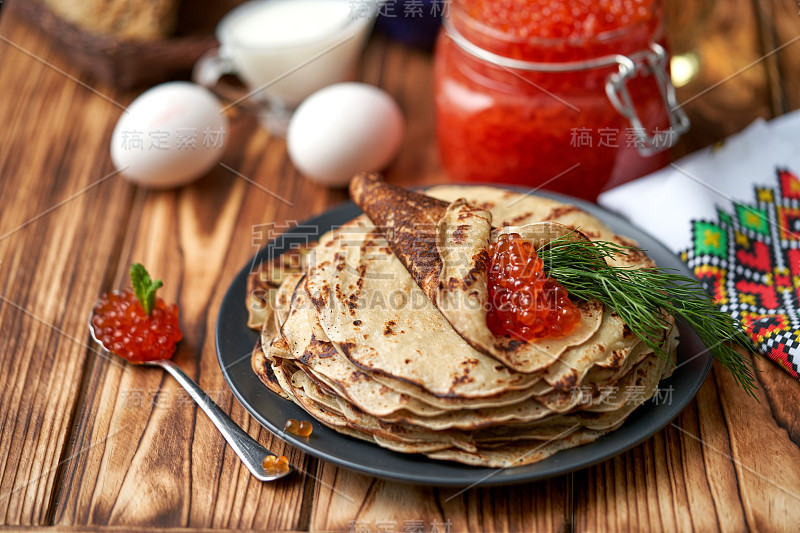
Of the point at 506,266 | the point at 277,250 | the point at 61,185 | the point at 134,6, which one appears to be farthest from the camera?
the point at 134,6

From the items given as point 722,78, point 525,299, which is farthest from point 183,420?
point 722,78

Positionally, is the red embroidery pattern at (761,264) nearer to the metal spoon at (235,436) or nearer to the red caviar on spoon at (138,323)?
the metal spoon at (235,436)

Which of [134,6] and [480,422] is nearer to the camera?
[480,422]

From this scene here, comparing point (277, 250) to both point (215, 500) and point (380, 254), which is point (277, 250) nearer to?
point (380, 254)

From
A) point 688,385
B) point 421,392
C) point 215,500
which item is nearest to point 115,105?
point 215,500

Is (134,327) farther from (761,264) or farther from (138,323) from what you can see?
(761,264)

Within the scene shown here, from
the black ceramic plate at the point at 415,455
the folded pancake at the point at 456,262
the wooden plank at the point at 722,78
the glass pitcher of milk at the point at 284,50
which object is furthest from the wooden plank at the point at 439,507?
the glass pitcher of milk at the point at 284,50
